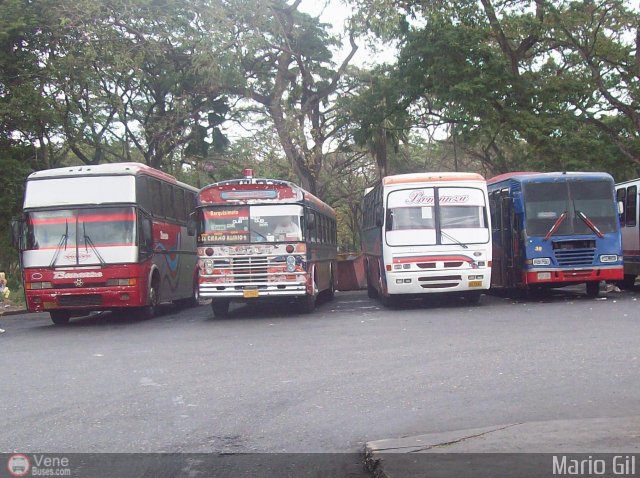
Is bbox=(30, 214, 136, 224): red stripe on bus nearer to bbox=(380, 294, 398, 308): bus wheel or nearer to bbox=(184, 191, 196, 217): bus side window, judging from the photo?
bbox=(184, 191, 196, 217): bus side window

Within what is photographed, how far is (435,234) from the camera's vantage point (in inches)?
751

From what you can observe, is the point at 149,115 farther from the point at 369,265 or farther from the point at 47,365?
the point at 47,365

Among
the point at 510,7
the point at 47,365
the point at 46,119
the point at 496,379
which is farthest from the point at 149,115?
the point at 496,379

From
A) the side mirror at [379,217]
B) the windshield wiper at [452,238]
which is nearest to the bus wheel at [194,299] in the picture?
the side mirror at [379,217]

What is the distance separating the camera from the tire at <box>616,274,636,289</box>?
23547 mm

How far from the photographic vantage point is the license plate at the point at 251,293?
18130mm

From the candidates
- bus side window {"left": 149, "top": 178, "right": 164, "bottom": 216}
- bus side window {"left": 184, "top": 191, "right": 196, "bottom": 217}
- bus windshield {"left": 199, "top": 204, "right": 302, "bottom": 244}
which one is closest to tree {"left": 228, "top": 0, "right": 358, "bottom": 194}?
bus side window {"left": 184, "top": 191, "right": 196, "bottom": 217}

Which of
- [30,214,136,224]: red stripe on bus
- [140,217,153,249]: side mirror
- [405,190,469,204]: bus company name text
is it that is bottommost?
[140,217,153,249]: side mirror

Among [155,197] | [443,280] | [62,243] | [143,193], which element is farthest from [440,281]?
[62,243]

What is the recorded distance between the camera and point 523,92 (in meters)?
27.6

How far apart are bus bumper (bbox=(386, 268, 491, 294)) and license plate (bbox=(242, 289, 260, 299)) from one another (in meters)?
3.25

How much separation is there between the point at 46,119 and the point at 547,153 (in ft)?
54.9

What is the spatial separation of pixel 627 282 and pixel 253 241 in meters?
12.0

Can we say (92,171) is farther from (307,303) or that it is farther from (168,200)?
(307,303)
